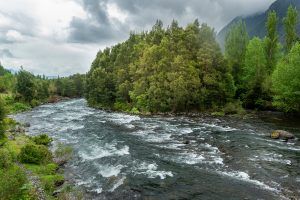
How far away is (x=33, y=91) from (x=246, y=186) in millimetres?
123163

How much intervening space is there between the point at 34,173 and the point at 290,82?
60.4 metres

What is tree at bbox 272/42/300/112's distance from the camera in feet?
233

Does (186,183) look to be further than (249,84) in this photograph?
No

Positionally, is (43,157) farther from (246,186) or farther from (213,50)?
(213,50)

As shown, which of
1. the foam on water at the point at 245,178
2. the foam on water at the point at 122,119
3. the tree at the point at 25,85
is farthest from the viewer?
the tree at the point at 25,85

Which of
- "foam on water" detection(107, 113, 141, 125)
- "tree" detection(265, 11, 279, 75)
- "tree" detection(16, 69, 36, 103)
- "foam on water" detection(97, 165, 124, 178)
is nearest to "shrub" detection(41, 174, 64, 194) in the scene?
"foam on water" detection(97, 165, 124, 178)

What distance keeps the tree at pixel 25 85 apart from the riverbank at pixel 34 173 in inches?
3512

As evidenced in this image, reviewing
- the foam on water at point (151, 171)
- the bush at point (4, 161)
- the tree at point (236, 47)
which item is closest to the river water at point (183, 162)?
the foam on water at point (151, 171)

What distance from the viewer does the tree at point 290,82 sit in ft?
233

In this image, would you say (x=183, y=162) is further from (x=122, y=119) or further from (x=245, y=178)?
(x=122, y=119)

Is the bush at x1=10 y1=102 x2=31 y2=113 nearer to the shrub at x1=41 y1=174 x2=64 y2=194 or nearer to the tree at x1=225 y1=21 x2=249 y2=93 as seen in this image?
the tree at x1=225 y1=21 x2=249 y2=93

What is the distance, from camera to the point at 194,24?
98250mm

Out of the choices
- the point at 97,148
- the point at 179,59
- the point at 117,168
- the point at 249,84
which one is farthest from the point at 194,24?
the point at 117,168

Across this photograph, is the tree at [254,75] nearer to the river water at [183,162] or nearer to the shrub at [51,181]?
the river water at [183,162]
